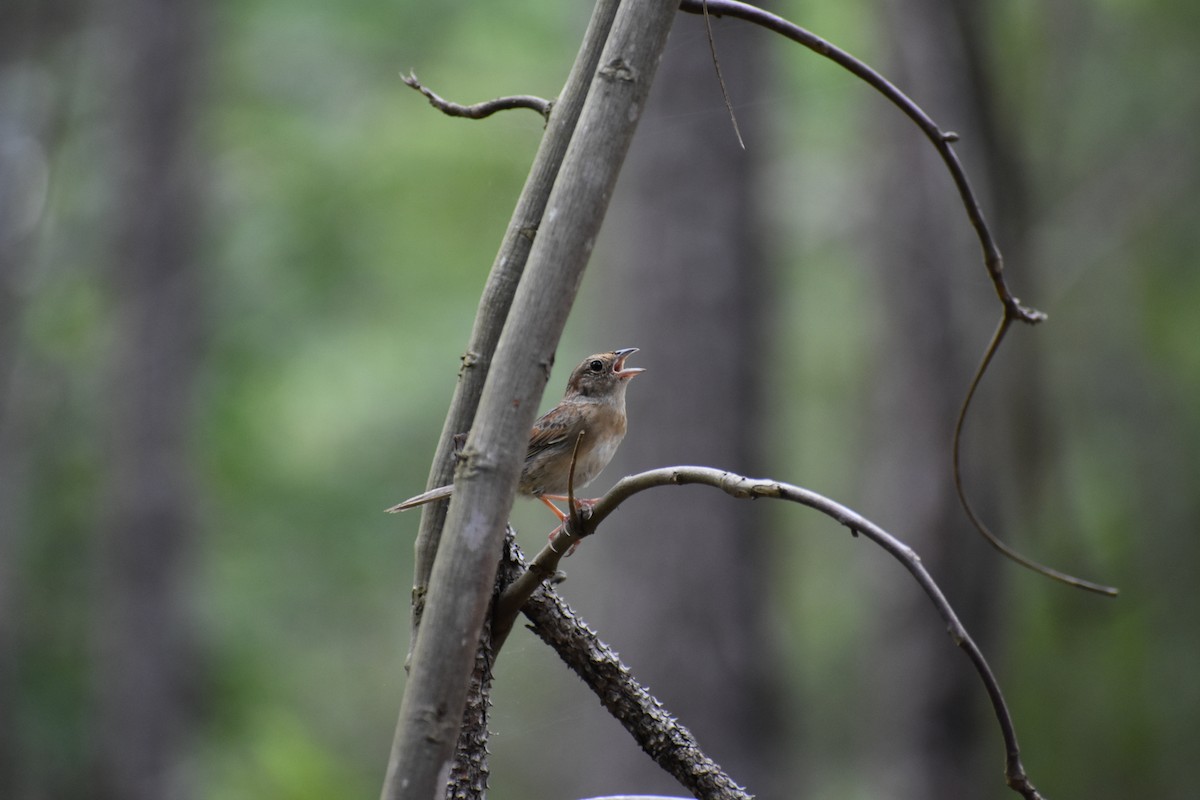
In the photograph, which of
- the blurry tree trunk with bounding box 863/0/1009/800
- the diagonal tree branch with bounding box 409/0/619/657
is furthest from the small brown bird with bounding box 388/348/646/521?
the blurry tree trunk with bounding box 863/0/1009/800

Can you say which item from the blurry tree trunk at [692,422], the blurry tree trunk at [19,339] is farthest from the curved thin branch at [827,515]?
the blurry tree trunk at [19,339]

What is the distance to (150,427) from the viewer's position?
10.7 metres

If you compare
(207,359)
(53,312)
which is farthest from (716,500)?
(53,312)

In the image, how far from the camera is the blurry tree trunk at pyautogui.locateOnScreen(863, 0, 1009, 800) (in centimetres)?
793

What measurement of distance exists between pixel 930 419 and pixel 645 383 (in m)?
2.31

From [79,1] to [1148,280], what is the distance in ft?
41.6

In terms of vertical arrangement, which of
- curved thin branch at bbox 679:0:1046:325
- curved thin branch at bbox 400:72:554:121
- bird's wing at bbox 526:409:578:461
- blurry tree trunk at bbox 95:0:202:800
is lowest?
blurry tree trunk at bbox 95:0:202:800

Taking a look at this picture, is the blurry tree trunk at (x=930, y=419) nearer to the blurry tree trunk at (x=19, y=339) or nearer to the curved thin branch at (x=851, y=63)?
the curved thin branch at (x=851, y=63)

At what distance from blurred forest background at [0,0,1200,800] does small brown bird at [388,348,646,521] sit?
42.6 inches

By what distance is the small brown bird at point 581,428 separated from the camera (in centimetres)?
350

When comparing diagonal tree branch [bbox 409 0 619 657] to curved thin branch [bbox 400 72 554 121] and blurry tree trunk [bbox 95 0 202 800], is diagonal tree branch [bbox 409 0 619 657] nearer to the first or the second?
curved thin branch [bbox 400 72 554 121]

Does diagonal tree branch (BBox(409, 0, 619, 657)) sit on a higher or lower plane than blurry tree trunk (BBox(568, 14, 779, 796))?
higher

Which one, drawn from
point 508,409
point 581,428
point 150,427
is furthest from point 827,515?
point 150,427

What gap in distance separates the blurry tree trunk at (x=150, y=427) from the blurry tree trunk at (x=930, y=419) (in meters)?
6.54
